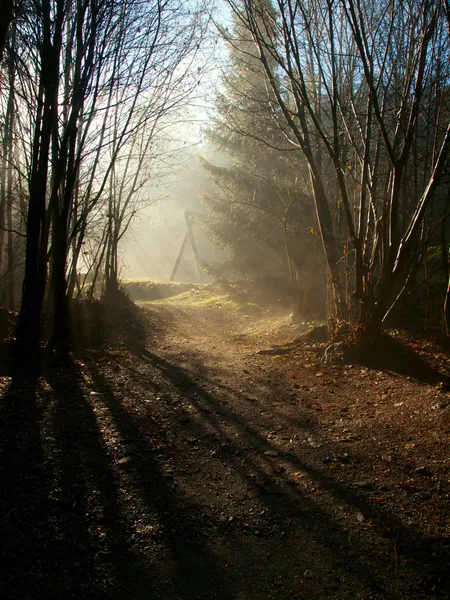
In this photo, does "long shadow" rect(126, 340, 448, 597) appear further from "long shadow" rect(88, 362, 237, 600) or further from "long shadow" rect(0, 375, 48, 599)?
"long shadow" rect(0, 375, 48, 599)

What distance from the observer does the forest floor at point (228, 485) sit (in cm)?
188

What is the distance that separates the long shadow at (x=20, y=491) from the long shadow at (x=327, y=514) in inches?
47.8

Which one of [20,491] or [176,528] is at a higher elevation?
[20,491]

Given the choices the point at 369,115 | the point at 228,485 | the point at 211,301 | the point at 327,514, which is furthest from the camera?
the point at 211,301

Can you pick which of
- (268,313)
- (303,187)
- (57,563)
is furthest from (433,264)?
(57,563)

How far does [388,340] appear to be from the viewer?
17.6 feet

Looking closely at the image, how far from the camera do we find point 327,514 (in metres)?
2.35

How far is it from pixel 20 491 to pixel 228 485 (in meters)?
1.19

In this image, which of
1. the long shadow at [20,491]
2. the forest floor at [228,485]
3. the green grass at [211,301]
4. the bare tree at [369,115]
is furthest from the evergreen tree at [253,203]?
the long shadow at [20,491]

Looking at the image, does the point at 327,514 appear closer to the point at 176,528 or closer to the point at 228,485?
the point at 228,485

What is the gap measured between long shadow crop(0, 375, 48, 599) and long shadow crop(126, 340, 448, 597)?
1.21 meters

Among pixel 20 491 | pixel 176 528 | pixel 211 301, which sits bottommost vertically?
pixel 176 528

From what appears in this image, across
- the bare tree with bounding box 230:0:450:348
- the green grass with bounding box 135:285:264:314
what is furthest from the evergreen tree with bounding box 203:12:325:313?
the bare tree with bounding box 230:0:450:348

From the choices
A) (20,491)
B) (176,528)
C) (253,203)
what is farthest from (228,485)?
(253,203)
